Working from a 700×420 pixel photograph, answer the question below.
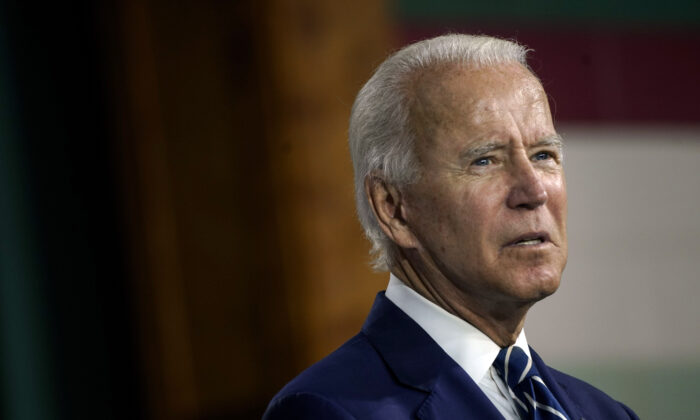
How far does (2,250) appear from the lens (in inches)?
113

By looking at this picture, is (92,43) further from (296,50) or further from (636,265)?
(636,265)

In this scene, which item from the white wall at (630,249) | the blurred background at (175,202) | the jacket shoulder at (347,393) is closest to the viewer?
the jacket shoulder at (347,393)

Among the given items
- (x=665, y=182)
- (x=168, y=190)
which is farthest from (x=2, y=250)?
(x=665, y=182)

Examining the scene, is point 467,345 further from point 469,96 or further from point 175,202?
point 175,202

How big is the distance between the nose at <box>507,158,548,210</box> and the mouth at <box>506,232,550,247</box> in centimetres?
4

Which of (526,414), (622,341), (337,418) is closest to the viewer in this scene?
(337,418)

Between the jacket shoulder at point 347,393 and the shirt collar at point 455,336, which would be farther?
the shirt collar at point 455,336

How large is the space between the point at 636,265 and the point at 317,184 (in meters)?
2.01

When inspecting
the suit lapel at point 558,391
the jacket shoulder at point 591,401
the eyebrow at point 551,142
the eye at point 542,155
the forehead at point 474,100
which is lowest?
the jacket shoulder at point 591,401

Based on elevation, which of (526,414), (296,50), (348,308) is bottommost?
(348,308)

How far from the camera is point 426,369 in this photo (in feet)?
4.86

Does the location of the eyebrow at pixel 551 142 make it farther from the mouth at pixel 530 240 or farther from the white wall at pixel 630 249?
the white wall at pixel 630 249

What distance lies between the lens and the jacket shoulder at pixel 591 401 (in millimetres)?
1688

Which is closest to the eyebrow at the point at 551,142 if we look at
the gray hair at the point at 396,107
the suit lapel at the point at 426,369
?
the gray hair at the point at 396,107
